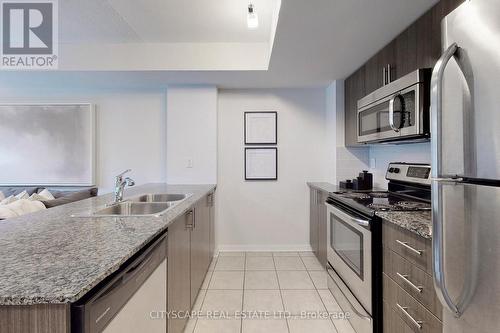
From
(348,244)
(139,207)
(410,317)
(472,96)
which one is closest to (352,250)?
(348,244)

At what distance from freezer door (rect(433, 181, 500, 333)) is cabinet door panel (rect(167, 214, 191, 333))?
1.22m

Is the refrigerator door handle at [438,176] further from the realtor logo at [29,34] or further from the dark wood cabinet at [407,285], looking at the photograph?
the realtor logo at [29,34]

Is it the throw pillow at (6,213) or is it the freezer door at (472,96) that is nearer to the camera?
the freezer door at (472,96)

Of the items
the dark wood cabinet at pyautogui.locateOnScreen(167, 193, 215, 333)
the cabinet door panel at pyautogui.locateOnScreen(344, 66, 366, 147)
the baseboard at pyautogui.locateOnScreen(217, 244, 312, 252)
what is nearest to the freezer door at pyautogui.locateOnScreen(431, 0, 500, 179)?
the dark wood cabinet at pyautogui.locateOnScreen(167, 193, 215, 333)

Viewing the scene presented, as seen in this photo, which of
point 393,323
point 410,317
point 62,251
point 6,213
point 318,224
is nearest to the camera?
point 62,251

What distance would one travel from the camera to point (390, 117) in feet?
5.57

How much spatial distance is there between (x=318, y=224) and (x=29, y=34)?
3.52 m

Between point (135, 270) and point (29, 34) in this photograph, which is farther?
point (29, 34)

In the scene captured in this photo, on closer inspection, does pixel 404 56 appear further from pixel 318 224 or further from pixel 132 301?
pixel 132 301

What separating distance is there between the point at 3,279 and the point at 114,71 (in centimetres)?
268

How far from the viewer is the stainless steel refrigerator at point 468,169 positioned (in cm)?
72

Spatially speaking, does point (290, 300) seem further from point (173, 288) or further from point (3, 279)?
point (3, 279)

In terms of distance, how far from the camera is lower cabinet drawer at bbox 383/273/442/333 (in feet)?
3.72

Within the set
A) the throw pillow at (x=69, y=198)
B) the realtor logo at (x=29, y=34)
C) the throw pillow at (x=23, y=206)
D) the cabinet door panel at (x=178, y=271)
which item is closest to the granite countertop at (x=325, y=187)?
the cabinet door panel at (x=178, y=271)
